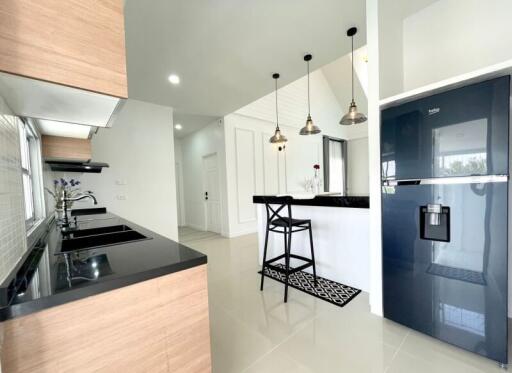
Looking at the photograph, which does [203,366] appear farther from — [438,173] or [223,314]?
[438,173]

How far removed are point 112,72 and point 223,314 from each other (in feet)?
7.01

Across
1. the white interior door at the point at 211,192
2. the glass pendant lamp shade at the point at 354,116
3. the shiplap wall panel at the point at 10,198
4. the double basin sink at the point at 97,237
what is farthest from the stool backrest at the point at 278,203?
the white interior door at the point at 211,192

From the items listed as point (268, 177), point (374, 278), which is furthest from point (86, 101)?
point (268, 177)

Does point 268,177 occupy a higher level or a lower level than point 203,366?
higher

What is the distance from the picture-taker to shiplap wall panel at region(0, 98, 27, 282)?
0.85m

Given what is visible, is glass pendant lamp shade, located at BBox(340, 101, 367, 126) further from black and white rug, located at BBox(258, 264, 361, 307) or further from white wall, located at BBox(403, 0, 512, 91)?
black and white rug, located at BBox(258, 264, 361, 307)

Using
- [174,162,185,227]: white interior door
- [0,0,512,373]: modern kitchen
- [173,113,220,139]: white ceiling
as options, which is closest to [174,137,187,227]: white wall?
[174,162,185,227]: white interior door

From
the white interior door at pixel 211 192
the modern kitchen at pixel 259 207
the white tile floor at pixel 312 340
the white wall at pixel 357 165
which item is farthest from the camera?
the white wall at pixel 357 165

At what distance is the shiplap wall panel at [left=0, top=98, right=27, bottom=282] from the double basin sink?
363 mm

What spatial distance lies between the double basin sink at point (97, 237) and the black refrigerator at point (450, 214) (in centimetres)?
200

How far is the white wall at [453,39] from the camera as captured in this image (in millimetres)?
1753

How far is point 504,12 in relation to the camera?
1.72 m

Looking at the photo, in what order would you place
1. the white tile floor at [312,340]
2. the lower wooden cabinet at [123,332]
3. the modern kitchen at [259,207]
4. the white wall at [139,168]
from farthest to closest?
the white wall at [139,168]
the white tile floor at [312,340]
the modern kitchen at [259,207]
the lower wooden cabinet at [123,332]

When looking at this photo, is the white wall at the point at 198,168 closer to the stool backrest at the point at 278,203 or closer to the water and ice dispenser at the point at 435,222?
the stool backrest at the point at 278,203
